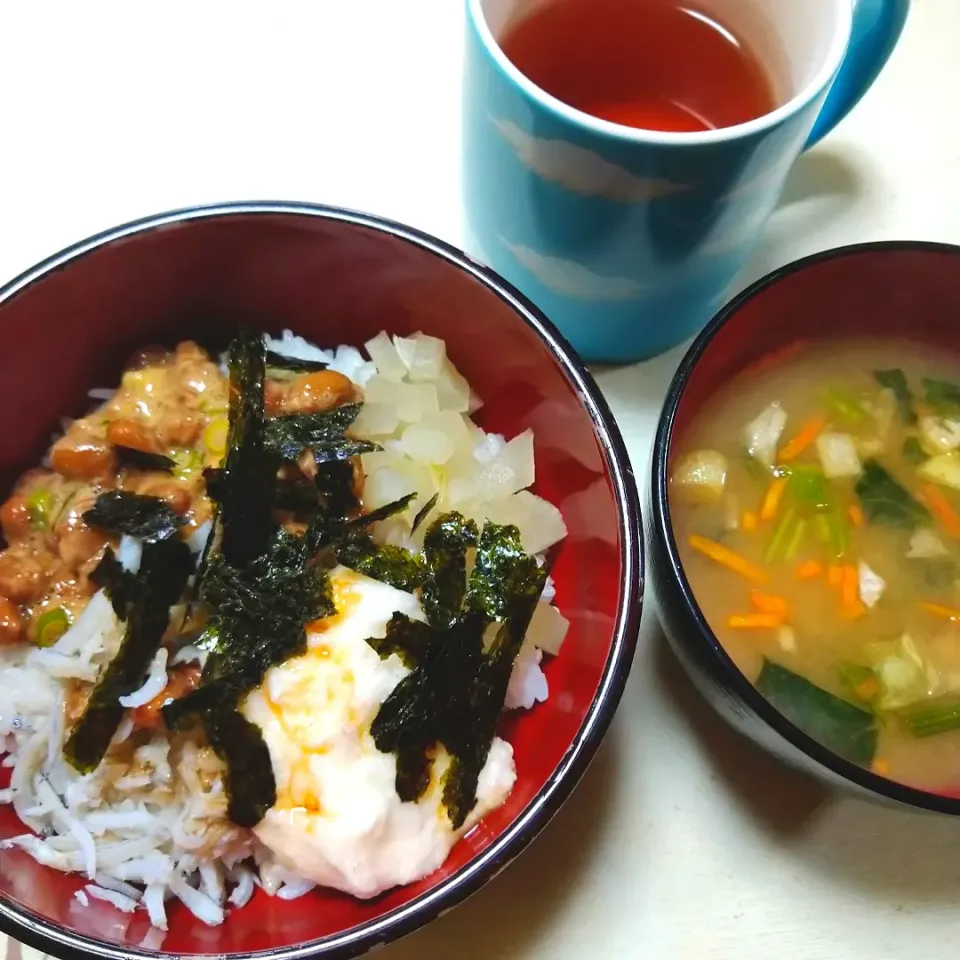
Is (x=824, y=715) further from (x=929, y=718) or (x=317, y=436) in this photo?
(x=317, y=436)

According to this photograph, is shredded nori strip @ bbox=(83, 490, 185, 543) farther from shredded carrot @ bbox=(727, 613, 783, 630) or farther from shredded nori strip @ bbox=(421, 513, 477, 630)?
shredded carrot @ bbox=(727, 613, 783, 630)

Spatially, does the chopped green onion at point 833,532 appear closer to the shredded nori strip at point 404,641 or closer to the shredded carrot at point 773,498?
the shredded carrot at point 773,498

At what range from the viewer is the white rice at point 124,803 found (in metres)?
1.04

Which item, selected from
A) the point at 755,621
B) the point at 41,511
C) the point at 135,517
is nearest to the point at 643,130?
the point at 755,621

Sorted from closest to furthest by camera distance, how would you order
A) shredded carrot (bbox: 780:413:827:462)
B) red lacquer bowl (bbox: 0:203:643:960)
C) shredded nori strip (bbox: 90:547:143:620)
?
1. red lacquer bowl (bbox: 0:203:643:960)
2. shredded nori strip (bbox: 90:547:143:620)
3. shredded carrot (bbox: 780:413:827:462)

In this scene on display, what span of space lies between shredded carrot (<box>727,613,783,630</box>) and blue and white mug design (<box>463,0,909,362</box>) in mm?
397

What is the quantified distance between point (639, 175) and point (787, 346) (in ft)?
1.33

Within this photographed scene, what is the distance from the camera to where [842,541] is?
4.10 feet

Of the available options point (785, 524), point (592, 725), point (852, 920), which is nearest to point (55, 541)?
point (592, 725)

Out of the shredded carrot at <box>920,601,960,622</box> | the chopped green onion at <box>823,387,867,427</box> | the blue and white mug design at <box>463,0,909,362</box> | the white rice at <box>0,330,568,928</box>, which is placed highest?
the blue and white mug design at <box>463,0,909,362</box>

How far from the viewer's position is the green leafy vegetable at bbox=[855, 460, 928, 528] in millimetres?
1270

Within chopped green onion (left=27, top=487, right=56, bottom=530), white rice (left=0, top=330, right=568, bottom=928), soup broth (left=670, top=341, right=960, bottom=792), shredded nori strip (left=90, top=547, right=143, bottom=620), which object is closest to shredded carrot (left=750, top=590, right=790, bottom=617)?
soup broth (left=670, top=341, right=960, bottom=792)

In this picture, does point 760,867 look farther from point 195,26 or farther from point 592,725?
point 195,26

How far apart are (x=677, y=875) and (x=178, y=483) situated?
0.74 metres
